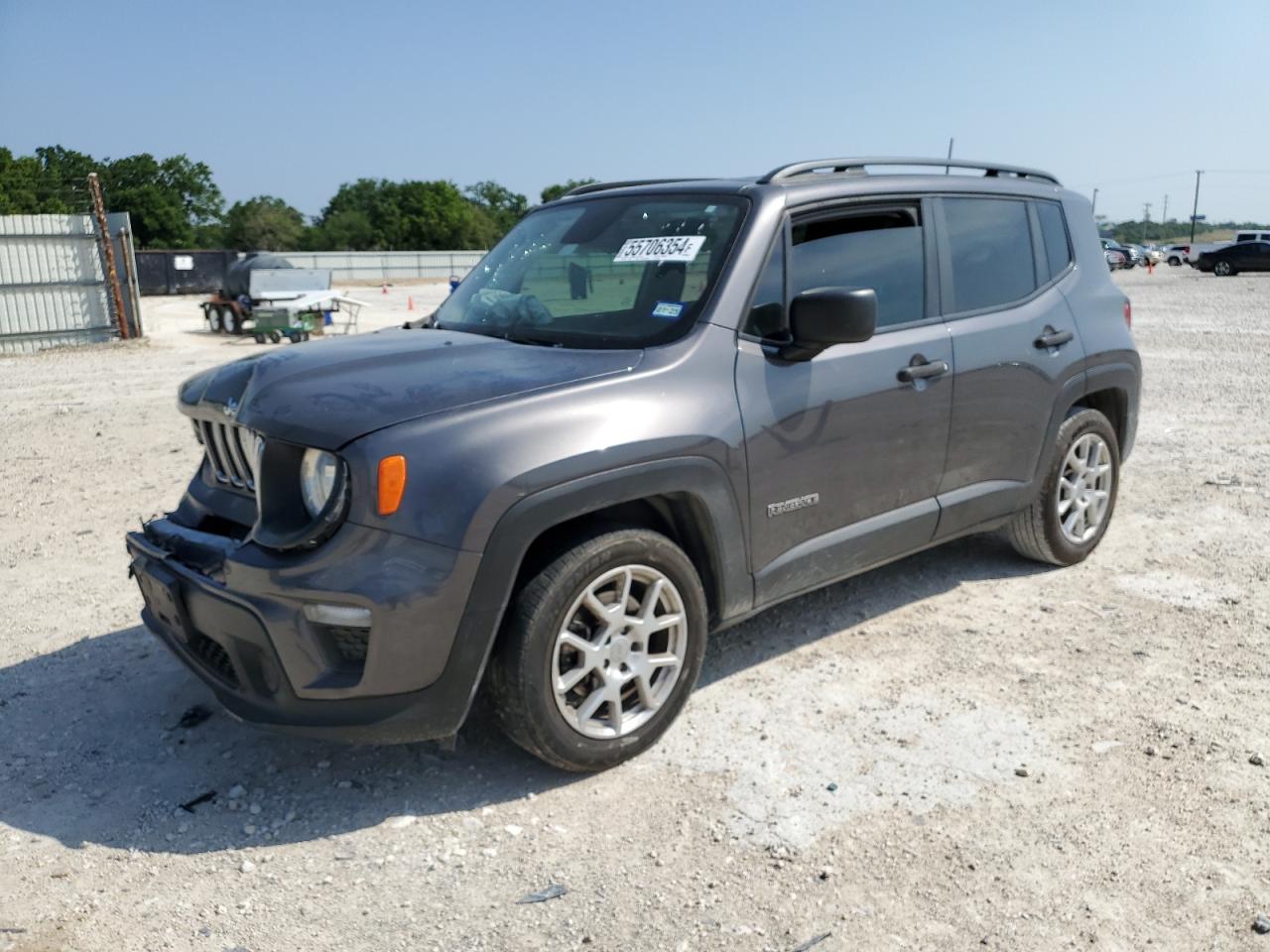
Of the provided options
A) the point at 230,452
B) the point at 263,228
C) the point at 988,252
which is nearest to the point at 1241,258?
the point at 988,252

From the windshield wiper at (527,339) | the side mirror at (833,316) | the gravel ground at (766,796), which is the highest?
the side mirror at (833,316)

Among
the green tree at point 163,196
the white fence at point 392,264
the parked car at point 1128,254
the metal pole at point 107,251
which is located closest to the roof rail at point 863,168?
the metal pole at point 107,251

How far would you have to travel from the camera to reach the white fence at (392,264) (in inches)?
2265

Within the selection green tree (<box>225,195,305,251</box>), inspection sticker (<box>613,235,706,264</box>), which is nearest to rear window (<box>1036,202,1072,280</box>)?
inspection sticker (<box>613,235,706,264</box>)

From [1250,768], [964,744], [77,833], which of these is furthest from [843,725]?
[77,833]

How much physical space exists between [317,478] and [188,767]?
1243 mm

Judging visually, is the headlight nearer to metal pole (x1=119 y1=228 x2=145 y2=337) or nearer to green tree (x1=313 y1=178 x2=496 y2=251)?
metal pole (x1=119 y1=228 x2=145 y2=337)

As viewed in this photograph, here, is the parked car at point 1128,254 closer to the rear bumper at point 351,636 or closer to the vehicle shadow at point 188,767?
the vehicle shadow at point 188,767

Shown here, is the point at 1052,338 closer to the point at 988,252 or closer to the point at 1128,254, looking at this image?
the point at 988,252

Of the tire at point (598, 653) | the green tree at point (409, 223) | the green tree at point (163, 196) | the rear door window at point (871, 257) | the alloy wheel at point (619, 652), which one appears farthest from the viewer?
the green tree at point (409, 223)

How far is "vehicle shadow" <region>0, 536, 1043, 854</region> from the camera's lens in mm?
3303

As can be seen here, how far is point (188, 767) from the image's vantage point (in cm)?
364

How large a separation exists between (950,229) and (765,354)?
4.38 ft

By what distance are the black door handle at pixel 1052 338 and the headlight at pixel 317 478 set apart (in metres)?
3.24
